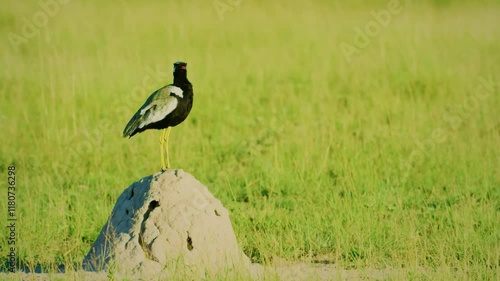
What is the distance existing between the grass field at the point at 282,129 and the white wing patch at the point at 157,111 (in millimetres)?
1141

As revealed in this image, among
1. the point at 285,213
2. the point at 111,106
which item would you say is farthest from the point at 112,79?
the point at 285,213

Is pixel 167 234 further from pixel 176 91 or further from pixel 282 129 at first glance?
pixel 282 129

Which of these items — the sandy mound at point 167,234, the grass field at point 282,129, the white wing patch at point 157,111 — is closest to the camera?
the sandy mound at point 167,234

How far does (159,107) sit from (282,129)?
4197 mm

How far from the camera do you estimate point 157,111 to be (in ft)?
18.7

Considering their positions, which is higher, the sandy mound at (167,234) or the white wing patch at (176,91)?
the white wing patch at (176,91)

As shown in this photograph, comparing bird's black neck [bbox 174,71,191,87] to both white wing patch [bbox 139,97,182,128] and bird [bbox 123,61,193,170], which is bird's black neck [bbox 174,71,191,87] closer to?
bird [bbox 123,61,193,170]

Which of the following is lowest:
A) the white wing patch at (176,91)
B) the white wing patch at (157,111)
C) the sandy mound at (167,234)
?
the sandy mound at (167,234)

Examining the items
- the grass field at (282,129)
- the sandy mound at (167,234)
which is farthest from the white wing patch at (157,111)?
the grass field at (282,129)

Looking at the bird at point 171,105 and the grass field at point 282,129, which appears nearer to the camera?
the bird at point 171,105

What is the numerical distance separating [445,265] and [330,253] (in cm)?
110

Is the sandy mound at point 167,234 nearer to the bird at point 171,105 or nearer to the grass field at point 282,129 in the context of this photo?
the bird at point 171,105

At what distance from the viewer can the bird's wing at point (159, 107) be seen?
565cm

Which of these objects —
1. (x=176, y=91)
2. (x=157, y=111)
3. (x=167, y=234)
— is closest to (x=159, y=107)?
(x=157, y=111)
